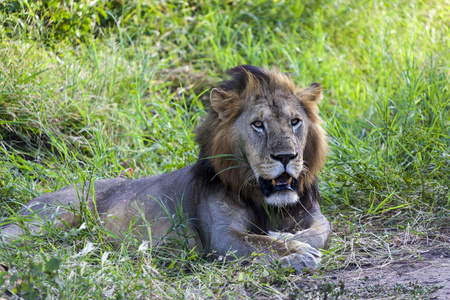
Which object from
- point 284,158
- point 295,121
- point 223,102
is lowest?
point 284,158

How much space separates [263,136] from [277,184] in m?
0.34

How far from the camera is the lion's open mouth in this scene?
150 inches

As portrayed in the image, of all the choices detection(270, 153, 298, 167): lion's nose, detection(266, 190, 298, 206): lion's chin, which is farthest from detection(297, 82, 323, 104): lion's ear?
detection(266, 190, 298, 206): lion's chin

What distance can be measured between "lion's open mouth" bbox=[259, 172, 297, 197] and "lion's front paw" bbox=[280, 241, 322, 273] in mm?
A: 371

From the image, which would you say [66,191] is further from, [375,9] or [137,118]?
[375,9]

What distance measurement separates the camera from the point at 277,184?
3811 mm

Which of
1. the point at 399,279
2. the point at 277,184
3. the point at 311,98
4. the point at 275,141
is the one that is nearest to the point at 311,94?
the point at 311,98

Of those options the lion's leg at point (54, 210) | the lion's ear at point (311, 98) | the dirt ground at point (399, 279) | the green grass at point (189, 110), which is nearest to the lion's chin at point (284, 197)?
the green grass at point (189, 110)

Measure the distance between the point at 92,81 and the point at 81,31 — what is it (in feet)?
3.34

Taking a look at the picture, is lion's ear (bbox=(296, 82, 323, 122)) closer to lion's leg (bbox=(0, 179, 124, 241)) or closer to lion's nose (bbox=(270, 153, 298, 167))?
lion's nose (bbox=(270, 153, 298, 167))

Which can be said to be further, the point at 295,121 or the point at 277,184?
the point at 295,121

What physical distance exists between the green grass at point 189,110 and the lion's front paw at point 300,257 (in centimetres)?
8

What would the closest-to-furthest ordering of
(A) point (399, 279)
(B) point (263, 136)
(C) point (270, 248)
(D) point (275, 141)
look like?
1. (A) point (399, 279)
2. (C) point (270, 248)
3. (D) point (275, 141)
4. (B) point (263, 136)

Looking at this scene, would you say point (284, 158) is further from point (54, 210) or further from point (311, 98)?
point (54, 210)
